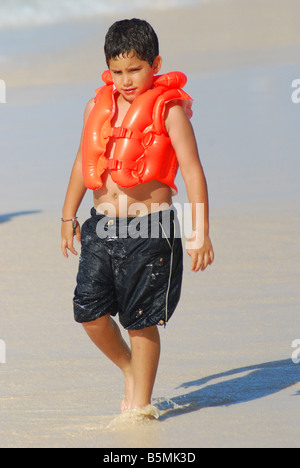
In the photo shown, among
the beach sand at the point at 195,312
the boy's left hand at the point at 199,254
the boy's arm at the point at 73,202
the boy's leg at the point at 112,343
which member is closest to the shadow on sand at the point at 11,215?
the beach sand at the point at 195,312

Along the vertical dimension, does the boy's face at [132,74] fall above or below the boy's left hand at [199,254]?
above

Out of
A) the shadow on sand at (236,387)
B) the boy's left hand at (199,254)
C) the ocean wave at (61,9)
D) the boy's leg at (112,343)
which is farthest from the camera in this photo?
the ocean wave at (61,9)

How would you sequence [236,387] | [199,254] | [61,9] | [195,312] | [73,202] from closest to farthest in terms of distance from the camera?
[199,254], [73,202], [236,387], [195,312], [61,9]

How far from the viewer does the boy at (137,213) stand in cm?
396

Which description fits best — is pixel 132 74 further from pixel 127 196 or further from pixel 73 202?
pixel 73 202

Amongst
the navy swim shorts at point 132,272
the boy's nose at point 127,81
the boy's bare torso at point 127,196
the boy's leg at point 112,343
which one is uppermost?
the boy's nose at point 127,81

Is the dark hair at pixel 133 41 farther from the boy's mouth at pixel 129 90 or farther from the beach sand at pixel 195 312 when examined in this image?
the beach sand at pixel 195 312

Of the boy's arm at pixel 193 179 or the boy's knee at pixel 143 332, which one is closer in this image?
the boy's arm at pixel 193 179

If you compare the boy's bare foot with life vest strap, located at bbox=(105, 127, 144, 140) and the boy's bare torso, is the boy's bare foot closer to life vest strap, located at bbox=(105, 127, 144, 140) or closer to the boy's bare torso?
the boy's bare torso

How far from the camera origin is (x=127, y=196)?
160 inches

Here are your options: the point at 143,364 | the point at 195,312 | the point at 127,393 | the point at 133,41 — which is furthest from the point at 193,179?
the point at 195,312

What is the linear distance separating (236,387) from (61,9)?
2544 cm
